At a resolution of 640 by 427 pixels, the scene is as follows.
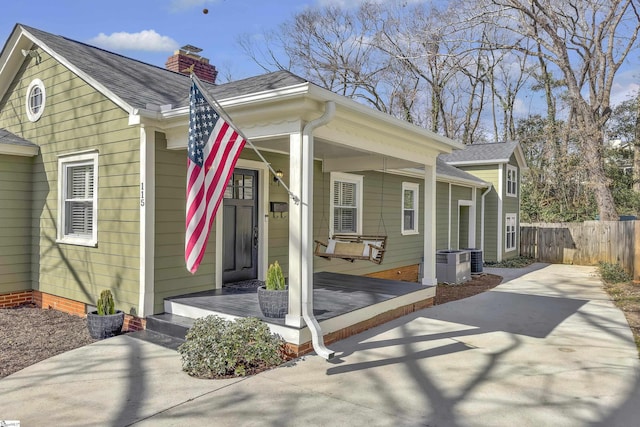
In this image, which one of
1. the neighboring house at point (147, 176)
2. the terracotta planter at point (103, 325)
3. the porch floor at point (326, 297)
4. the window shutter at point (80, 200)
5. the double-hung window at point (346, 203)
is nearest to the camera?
the neighboring house at point (147, 176)

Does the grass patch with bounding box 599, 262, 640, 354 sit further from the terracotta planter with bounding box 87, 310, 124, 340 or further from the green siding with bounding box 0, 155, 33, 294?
the green siding with bounding box 0, 155, 33, 294

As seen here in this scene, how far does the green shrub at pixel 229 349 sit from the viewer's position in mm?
4047

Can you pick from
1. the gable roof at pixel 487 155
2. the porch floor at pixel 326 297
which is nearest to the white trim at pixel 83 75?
the porch floor at pixel 326 297

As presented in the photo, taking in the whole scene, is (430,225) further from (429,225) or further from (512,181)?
(512,181)

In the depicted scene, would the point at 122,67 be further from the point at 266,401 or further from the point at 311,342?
the point at 266,401

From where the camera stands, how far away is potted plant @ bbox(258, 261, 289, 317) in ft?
15.5

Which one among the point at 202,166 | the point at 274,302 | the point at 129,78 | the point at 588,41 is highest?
the point at 588,41

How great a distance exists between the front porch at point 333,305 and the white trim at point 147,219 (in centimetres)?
29

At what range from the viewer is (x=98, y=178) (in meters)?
6.02

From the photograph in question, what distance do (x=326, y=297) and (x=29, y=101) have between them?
6.05m

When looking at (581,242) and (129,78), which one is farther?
(581,242)

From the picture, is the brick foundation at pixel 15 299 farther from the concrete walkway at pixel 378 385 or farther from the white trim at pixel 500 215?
the white trim at pixel 500 215

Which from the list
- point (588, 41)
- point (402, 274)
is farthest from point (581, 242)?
point (588, 41)

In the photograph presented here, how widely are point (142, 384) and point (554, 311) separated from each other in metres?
6.32
